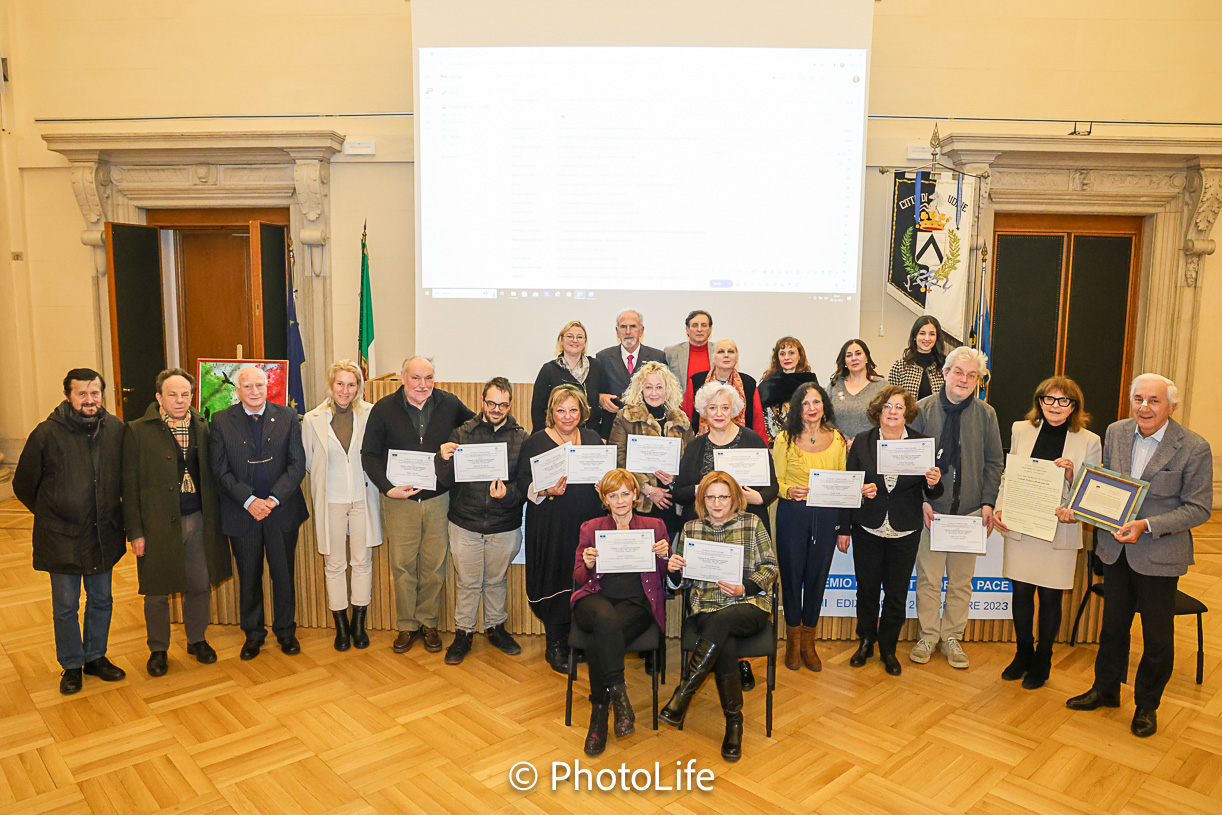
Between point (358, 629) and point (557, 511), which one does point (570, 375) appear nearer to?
point (557, 511)

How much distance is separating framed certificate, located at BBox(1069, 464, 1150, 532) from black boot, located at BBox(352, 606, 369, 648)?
3755 mm

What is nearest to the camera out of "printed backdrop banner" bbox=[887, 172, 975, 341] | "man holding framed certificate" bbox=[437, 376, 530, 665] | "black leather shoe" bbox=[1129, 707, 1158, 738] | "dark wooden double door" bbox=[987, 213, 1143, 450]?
"black leather shoe" bbox=[1129, 707, 1158, 738]

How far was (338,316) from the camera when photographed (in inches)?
279

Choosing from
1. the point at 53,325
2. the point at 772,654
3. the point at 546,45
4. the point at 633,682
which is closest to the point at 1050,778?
the point at 772,654

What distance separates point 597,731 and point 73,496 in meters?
2.72

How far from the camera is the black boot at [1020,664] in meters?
3.88

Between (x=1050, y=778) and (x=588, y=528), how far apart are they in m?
2.17

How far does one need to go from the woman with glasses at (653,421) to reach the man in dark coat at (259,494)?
1.78 metres

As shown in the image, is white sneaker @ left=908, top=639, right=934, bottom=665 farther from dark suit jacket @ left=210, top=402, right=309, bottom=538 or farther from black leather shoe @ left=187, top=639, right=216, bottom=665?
black leather shoe @ left=187, top=639, right=216, bottom=665

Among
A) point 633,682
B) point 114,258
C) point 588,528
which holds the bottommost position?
point 633,682

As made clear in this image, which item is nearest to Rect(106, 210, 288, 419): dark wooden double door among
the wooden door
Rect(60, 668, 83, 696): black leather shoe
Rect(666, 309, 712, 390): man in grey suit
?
the wooden door

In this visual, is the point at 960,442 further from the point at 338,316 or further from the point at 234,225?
the point at 234,225

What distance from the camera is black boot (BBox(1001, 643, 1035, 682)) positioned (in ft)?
12.7

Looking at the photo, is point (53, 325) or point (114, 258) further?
point (53, 325)
